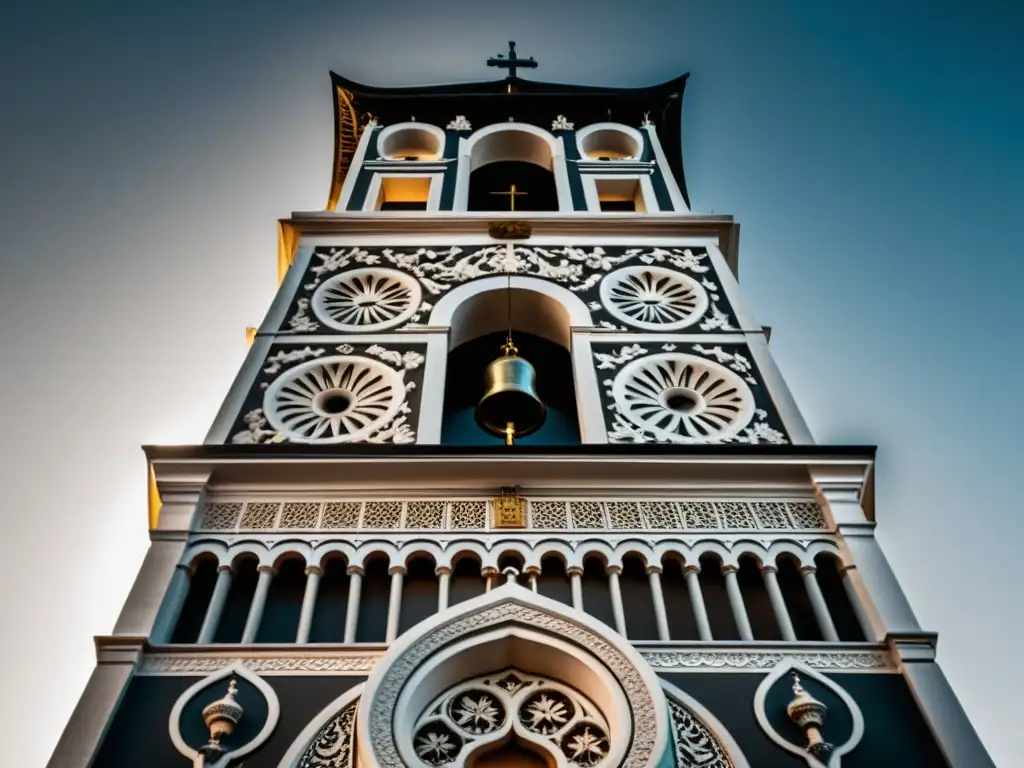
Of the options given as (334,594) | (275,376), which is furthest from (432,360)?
(334,594)

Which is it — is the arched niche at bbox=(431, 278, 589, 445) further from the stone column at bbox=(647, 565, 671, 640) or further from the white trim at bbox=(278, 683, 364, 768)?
the white trim at bbox=(278, 683, 364, 768)

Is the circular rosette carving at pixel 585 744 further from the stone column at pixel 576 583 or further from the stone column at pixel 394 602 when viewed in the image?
the stone column at pixel 394 602

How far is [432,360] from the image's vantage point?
11.2 m

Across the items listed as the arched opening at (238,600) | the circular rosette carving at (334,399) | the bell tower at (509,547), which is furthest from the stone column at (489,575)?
the circular rosette carving at (334,399)

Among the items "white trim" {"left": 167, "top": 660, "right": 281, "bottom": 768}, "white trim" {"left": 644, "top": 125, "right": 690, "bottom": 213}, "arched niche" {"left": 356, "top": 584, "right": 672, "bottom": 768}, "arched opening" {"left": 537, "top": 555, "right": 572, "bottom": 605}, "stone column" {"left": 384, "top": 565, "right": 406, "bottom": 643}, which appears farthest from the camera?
"white trim" {"left": 644, "top": 125, "right": 690, "bottom": 213}

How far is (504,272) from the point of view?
1299cm

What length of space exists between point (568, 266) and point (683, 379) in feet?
8.12

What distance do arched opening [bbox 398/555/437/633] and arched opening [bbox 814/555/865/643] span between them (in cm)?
267

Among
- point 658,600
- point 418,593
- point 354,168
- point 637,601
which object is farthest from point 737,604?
point 354,168

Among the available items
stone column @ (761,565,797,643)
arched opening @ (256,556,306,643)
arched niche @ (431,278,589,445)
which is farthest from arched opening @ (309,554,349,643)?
arched niche @ (431,278,589,445)

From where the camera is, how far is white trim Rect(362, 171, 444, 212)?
1505 centimetres

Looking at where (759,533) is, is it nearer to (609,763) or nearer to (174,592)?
(609,763)

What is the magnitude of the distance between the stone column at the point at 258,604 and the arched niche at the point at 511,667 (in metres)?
1.06

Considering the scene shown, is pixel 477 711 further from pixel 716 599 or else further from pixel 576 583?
pixel 716 599
